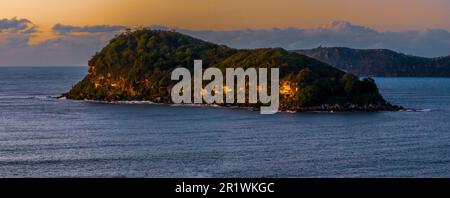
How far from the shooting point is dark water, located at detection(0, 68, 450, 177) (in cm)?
5524

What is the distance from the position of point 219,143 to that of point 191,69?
90.4 m

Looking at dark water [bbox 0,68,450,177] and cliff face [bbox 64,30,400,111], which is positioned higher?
cliff face [bbox 64,30,400,111]

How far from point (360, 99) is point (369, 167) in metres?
68.9

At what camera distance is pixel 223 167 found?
56.0 metres

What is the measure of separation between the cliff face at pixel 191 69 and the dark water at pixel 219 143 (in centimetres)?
1260

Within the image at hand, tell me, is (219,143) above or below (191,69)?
below

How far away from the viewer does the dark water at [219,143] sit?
55238 mm

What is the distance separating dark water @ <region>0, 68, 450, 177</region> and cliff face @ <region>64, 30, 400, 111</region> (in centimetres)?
1260

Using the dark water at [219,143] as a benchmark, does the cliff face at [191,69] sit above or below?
above

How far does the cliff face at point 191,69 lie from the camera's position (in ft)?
→ 412

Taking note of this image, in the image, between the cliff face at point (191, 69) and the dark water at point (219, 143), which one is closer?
the dark water at point (219, 143)

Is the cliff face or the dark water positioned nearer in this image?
the dark water

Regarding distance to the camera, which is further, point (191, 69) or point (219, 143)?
point (191, 69)

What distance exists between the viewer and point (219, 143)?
238 ft
